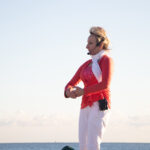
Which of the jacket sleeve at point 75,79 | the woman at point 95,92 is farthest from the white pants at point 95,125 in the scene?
the jacket sleeve at point 75,79

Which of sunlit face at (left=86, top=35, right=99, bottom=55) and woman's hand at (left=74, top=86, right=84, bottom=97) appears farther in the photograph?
sunlit face at (left=86, top=35, right=99, bottom=55)

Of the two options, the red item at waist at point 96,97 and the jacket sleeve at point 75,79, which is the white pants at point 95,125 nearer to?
the red item at waist at point 96,97

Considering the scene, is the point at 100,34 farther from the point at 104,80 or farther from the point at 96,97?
the point at 96,97

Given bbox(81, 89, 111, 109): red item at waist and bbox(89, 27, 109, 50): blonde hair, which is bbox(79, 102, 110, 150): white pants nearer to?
bbox(81, 89, 111, 109): red item at waist

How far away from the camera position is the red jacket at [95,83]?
21.7 ft

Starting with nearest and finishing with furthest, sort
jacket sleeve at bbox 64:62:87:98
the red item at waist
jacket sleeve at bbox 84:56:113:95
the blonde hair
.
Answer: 1. jacket sleeve at bbox 84:56:113:95
2. the red item at waist
3. the blonde hair
4. jacket sleeve at bbox 64:62:87:98

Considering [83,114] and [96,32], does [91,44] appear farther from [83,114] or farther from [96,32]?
[83,114]

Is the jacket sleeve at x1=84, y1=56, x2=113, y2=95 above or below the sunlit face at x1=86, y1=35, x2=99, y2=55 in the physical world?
below

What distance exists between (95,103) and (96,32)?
3.59ft

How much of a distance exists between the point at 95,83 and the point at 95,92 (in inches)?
10.2

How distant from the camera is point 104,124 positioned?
6.66 metres

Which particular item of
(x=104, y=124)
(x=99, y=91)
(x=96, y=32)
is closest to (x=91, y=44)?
(x=96, y=32)

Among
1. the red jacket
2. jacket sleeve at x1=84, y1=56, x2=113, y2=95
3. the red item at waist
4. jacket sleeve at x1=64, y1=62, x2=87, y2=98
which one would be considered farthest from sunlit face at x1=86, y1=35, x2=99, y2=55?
the red item at waist

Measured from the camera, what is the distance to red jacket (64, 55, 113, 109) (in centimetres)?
660
